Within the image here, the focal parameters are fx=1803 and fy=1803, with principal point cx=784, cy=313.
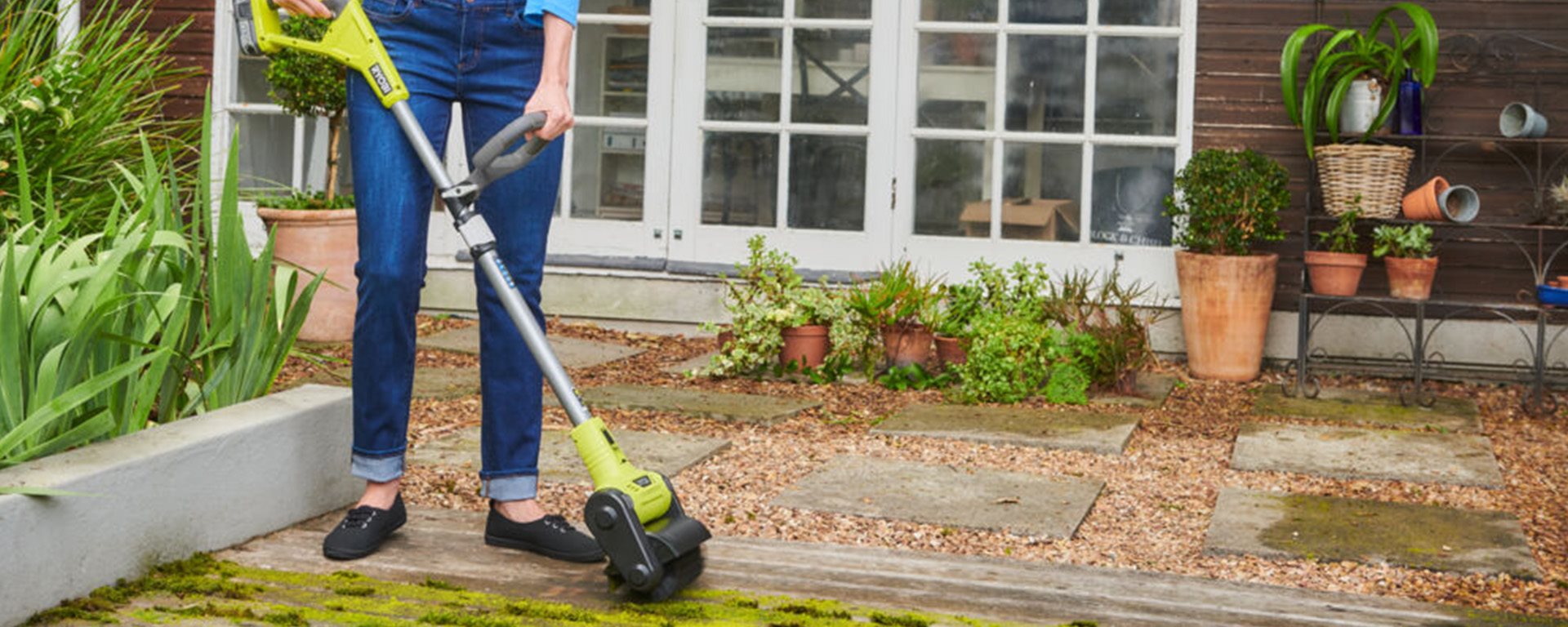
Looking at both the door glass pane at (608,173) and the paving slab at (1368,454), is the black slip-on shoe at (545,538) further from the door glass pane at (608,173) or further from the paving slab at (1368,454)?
the door glass pane at (608,173)

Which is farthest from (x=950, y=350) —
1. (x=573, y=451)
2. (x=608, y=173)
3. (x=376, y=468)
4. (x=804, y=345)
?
(x=376, y=468)

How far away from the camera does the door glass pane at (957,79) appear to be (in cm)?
605

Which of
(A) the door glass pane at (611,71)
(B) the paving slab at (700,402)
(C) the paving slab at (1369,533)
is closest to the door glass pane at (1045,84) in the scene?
(A) the door glass pane at (611,71)

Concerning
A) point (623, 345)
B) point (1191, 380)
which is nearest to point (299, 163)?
point (623, 345)

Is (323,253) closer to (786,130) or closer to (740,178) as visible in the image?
(740,178)

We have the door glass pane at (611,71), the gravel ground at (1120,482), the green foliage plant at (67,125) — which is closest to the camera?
the gravel ground at (1120,482)

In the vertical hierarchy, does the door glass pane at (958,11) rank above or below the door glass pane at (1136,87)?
above

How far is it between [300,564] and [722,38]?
389 centimetres

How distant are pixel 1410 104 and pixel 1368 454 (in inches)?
62.1

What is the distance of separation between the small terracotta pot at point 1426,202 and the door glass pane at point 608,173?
8.41 ft

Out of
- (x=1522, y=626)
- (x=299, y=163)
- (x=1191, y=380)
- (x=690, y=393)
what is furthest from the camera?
(x=299, y=163)

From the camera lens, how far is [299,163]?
6645 mm

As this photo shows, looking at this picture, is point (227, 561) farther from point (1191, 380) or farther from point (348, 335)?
point (1191, 380)

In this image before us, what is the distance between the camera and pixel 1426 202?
533 centimetres
